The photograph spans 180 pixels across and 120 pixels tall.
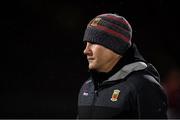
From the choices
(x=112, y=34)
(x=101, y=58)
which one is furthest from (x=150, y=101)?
(x=112, y=34)

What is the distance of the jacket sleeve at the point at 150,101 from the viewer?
2.42 metres

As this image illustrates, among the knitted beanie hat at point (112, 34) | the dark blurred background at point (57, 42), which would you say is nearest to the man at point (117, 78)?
the knitted beanie hat at point (112, 34)

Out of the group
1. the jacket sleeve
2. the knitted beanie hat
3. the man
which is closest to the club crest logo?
Result: the man

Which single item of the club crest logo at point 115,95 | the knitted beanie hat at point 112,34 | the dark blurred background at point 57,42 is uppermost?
the knitted beanie hat at point 112,34

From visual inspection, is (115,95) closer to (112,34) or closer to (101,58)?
(101,58)

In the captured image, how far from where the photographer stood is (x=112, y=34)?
2.70m

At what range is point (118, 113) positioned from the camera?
8.14 ft

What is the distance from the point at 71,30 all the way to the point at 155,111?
21.2 ft

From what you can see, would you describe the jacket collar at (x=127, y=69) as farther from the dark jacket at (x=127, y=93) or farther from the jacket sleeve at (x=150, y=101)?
the jacket sleeve at (x=150, y=101)

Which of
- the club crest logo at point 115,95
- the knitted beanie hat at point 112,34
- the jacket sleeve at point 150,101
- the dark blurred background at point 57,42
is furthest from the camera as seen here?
the dark blurred background at point 57,42

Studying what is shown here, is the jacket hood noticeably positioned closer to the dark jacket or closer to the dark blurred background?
the dark jacket

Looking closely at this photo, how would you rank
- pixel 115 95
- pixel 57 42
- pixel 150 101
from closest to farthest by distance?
pixel 150 101 < pixel 115 95 < pixel 57 42

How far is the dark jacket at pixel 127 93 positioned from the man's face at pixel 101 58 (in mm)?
32

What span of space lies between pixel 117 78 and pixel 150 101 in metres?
0.27
